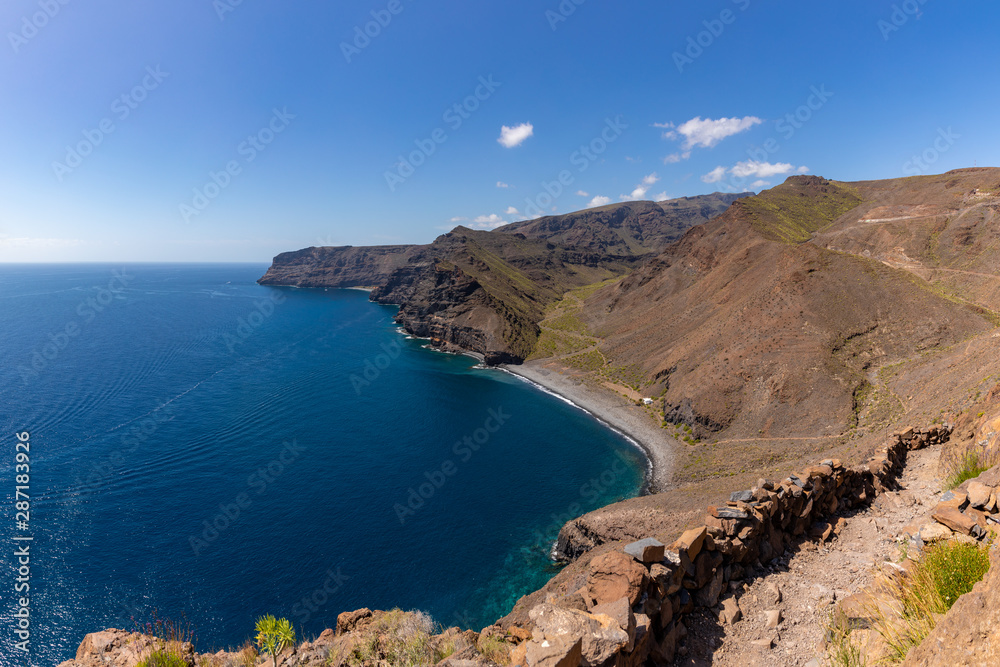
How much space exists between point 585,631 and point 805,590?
8.81 meters

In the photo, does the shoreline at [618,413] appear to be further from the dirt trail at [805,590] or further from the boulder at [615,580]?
the boulder at [615,580]

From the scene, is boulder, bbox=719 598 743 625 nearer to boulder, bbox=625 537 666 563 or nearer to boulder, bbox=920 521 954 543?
boulder, bbox=625 537 666 563

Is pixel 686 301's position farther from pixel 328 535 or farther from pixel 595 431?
pixel 328 535

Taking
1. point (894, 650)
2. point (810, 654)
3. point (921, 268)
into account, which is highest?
point (921, 268)

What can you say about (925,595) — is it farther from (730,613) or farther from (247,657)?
(247,657)

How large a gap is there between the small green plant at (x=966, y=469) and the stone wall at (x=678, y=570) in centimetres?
233

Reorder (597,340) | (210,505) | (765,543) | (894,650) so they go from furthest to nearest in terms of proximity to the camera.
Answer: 1. (597,340)
2. (210,505)
3. (765,543)
4. (894,650)

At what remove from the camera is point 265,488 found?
160 ft

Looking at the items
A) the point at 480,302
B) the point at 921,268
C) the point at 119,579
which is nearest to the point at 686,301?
the point at 921,268

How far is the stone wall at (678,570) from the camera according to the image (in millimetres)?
8891

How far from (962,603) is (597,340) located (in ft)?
350

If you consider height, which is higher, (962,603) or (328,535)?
(962,603)

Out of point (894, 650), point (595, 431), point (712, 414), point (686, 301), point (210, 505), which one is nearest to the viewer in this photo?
point (894, 650)

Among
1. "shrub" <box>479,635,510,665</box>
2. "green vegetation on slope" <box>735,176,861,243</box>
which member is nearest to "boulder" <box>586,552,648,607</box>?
"shrub" <box>479,635,510,665</box>
